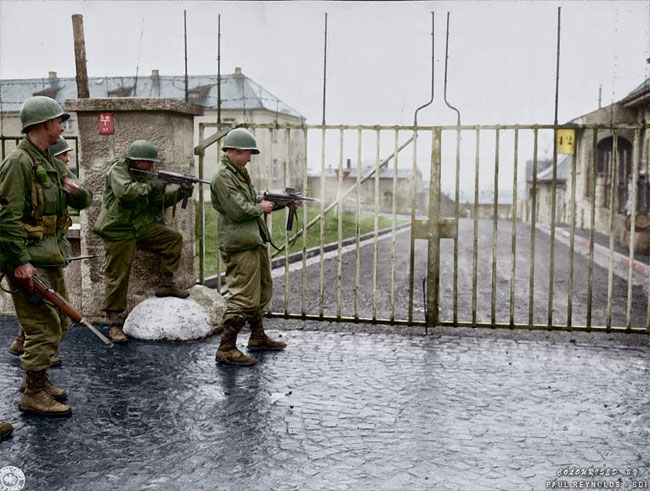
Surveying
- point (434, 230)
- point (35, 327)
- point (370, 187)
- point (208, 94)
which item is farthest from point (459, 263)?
point (370, 187)

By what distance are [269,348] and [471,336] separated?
88.0 inches

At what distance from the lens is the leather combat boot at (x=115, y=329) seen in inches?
281

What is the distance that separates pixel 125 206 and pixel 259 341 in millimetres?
1938

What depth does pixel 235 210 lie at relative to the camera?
6.35 metres

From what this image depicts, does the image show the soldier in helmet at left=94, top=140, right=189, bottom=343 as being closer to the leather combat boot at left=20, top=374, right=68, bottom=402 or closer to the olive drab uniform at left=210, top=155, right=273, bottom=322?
the olive drab uniform at left=210, top=155, right=273, bottom=322

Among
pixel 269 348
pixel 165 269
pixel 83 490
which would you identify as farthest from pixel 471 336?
pixel 83 490

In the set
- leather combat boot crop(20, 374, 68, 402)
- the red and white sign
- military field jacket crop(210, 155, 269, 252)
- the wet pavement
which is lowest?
the wet pavement

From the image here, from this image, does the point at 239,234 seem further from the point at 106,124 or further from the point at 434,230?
the point at 106,124

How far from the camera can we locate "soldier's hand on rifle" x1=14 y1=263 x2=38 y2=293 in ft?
16.0

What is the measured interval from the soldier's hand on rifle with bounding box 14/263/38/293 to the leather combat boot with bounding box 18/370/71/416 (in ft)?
2.17

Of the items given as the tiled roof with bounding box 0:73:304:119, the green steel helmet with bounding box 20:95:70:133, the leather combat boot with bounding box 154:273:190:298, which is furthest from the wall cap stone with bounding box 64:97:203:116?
the tiled roof with bounding box 0:73:304:119

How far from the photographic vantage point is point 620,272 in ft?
45.1

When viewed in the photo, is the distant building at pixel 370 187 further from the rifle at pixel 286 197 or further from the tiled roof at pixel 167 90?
the rifle at pixel 286 197

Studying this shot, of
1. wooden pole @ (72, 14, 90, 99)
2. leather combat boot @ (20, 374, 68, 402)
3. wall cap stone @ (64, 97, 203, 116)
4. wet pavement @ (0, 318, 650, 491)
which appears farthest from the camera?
wooden pole @ (72, 14, 90, 99)
